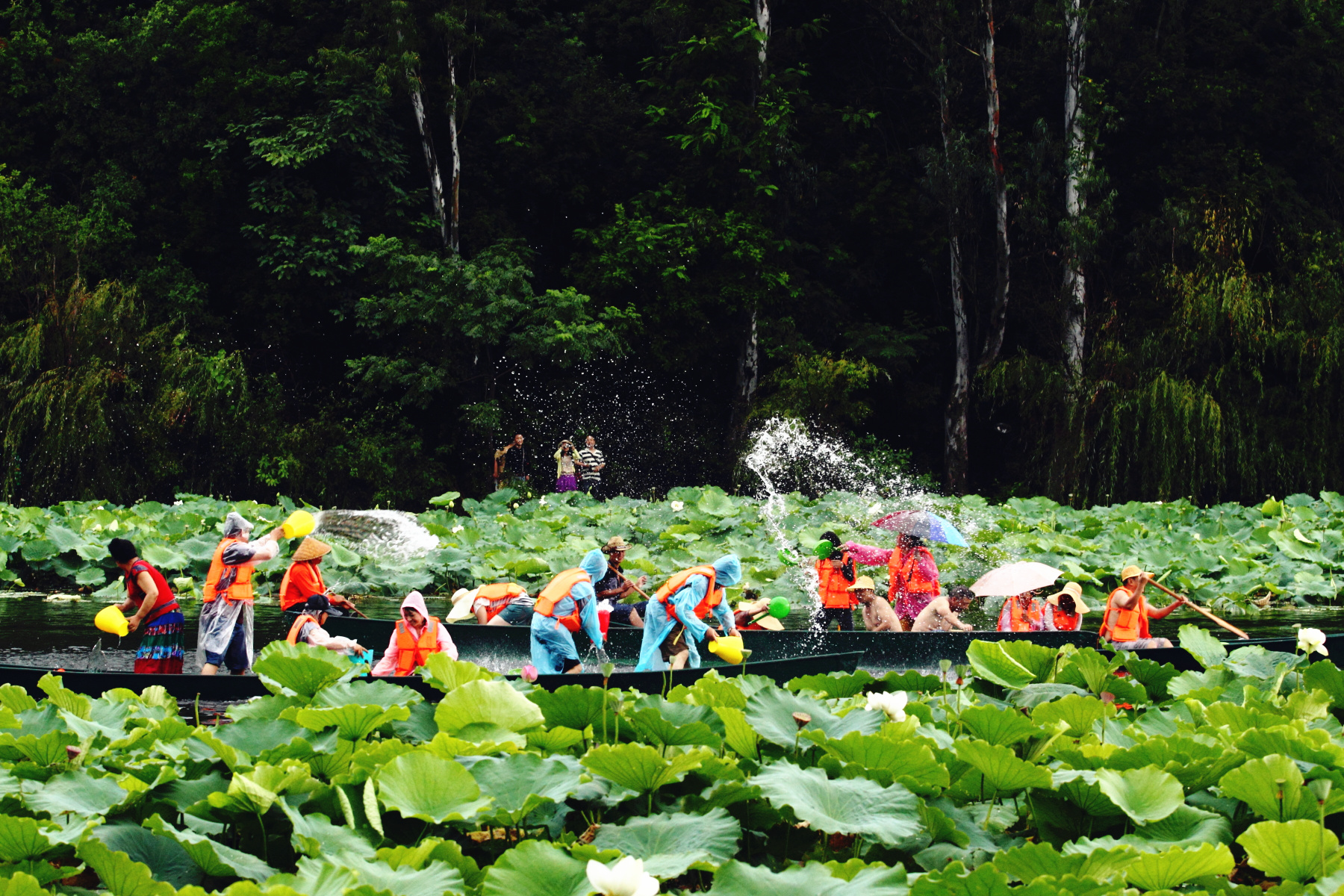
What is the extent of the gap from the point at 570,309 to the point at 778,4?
964cm

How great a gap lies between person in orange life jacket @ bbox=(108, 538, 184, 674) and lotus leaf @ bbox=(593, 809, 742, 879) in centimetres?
509

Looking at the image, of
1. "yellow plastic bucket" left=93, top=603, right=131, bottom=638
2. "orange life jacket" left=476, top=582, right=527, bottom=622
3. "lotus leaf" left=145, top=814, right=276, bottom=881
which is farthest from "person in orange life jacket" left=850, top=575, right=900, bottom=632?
"lotus leaf" left=145, top=814, right=276, bottom=881

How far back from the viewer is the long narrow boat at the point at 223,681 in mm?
6559

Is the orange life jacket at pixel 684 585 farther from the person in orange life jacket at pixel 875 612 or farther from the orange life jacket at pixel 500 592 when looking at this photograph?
the person in orange life jacket at pixel 875 612

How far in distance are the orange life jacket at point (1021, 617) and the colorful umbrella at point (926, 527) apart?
111 centimetres

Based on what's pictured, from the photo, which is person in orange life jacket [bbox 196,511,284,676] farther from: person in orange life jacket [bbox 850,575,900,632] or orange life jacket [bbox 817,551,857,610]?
orange life jacket [bbox 817,551,857,610]

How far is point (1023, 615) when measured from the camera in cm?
933

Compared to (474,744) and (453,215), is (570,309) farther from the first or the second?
(474,744)

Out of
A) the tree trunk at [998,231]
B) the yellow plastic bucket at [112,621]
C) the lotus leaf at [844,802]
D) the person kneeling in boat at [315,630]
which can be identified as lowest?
the person kneeling in boat at [315,630]

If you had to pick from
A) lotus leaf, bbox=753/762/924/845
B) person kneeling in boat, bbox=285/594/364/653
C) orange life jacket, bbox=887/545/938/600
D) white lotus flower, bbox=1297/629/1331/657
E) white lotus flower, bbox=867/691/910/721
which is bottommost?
orange life jacket, bbox=887/545/938/600

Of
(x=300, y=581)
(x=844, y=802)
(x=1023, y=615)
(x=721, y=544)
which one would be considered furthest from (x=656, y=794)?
(x=721, y=544)

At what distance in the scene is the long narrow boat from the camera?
258 inches

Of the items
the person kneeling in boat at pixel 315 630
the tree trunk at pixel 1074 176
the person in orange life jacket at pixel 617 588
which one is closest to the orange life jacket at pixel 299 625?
the person kneeling in boat at pixel 315 630

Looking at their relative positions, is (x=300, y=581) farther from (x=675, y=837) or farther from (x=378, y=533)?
(x=378, y=533)
